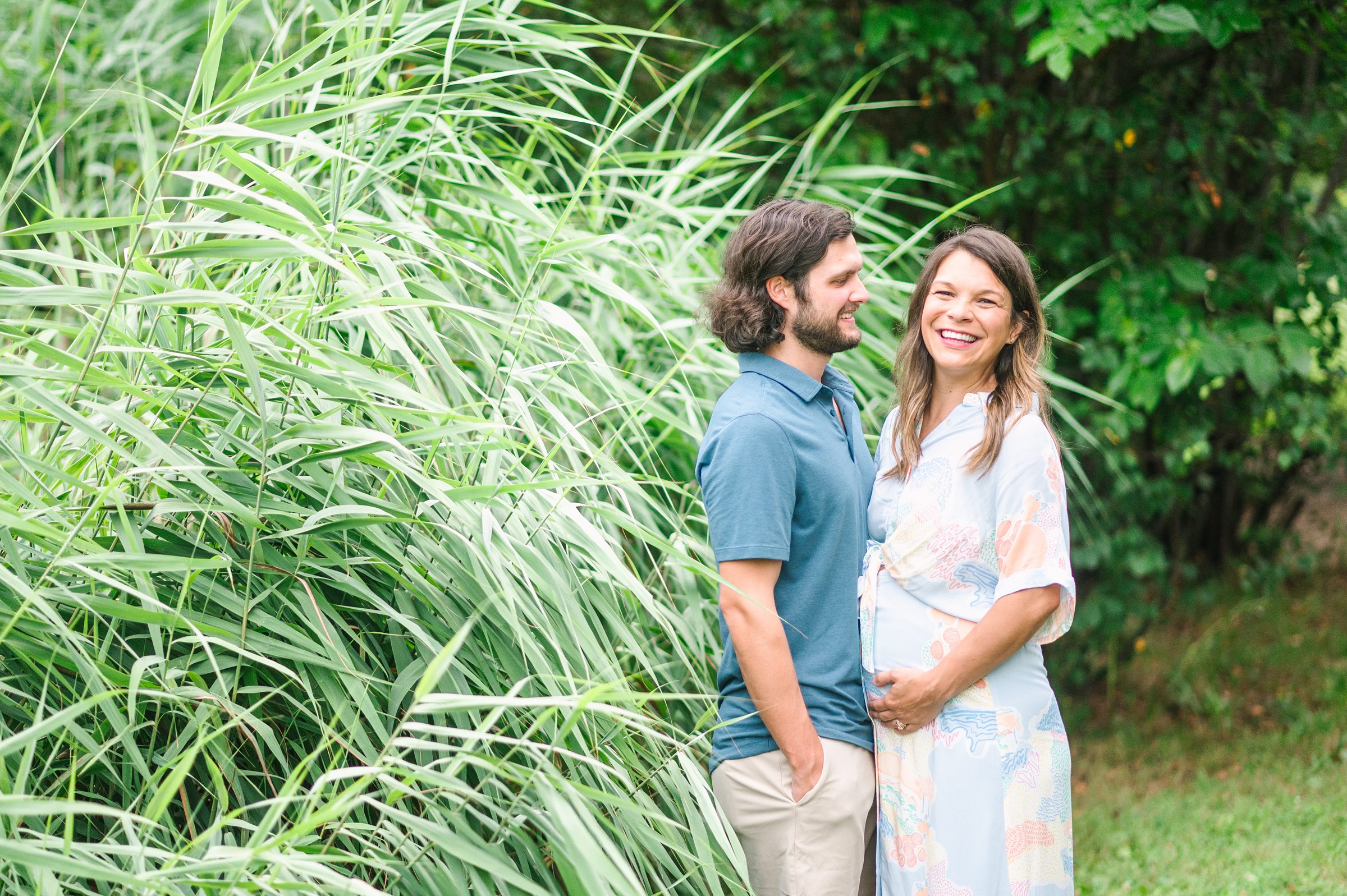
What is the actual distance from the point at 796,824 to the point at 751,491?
23.5 inches

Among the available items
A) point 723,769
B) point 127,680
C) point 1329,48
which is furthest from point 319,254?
point 1329,48

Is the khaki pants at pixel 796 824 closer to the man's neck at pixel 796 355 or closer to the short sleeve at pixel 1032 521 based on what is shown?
the short sleeve at pixel 1032 521

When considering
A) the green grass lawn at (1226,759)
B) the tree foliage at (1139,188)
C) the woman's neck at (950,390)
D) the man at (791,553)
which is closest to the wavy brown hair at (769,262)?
the man at (791,553)

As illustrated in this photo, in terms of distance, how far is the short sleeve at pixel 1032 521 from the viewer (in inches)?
78.4

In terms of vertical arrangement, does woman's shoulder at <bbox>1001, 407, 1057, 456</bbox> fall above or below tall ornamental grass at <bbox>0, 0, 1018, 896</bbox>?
above

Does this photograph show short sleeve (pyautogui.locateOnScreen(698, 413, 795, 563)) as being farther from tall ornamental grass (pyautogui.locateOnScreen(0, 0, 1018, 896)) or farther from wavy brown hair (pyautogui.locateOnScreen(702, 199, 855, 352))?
wavy brown hair (pyautogui.locateOnScreen(702, 199, 855, 352))

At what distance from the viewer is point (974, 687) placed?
6.75ft

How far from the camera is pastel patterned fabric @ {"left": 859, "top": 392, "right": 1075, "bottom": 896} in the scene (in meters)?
2.01

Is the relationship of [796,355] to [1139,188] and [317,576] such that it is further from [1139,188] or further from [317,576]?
[1139,188]

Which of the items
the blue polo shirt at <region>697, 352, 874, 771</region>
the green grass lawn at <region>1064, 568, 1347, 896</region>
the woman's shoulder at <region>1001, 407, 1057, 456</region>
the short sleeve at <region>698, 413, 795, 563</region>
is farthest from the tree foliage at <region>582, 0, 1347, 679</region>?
the short sleeve at <region>698, 413, 795, 563</region>

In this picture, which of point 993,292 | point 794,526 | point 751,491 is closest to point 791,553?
point 794,526

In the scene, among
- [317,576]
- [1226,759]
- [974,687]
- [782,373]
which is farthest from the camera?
[1226,759]

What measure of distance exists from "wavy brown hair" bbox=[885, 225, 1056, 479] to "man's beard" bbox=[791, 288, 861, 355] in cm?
20

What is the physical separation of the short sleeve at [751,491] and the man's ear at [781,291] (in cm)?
28
